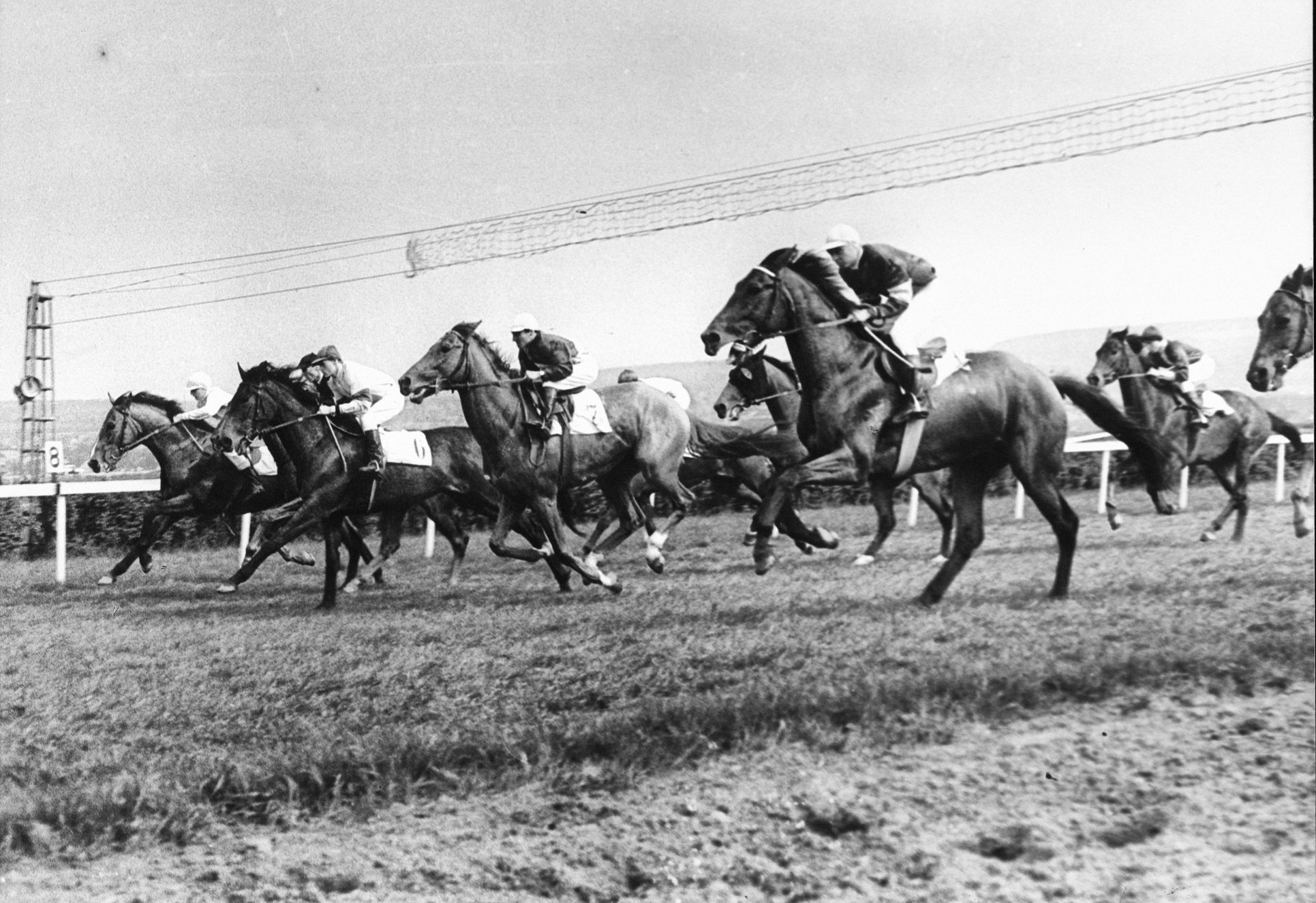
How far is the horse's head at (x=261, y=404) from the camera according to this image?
5695mm

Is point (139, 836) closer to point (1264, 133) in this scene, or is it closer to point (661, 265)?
point (661, 265)

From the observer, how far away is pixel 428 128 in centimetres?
511

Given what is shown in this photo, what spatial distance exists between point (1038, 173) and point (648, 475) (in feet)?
8.45

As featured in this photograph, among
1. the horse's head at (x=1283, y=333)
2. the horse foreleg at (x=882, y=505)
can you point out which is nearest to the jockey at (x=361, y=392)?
the horse foreleg at (x=882, y=505)

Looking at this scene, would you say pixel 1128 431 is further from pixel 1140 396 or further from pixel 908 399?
pixel 908 399

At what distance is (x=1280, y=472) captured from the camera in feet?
16.9

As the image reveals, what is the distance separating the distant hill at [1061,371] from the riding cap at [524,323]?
50 cm

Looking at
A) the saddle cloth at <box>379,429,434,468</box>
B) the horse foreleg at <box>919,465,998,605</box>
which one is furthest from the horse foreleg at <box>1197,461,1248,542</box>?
the saddle cloth at <box>379,429,434,468</box>

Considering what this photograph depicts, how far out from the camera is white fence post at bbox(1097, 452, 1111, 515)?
5.21 m

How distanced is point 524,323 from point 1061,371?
2445 millimetres

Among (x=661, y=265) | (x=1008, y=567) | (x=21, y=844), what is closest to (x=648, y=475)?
(x=661, y=265)

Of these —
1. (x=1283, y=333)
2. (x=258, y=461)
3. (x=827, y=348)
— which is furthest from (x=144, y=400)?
(x=1283, y=333)

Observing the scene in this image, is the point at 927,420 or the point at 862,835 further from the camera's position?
the point at 927,420

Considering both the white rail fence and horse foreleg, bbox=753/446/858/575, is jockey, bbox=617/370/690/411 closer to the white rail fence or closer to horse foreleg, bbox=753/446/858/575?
horse foreleg, bbox=753/446/858/575
